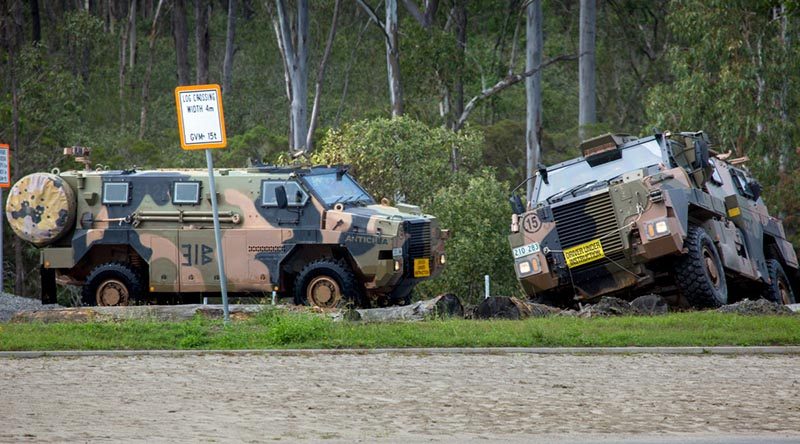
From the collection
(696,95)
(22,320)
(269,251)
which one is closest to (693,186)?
(269,251)

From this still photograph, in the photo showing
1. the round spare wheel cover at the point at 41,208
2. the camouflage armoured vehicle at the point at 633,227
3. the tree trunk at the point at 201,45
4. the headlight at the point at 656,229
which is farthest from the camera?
the tree trunk at the point at 201,45

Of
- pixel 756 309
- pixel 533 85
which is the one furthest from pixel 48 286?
pixel 533 85

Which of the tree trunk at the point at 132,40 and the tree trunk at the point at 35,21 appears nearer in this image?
the tree trunk at the point at 35,21

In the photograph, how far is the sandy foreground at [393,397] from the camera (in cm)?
972

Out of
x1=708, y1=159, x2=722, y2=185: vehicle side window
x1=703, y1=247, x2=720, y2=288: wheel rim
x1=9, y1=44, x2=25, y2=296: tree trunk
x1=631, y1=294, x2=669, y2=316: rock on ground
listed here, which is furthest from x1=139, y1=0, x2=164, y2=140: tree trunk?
x1=631, y1=294, x2=669, y2=316: rock on ground

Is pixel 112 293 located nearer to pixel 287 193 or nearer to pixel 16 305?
pixel 16 305

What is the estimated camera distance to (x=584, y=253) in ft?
66.7

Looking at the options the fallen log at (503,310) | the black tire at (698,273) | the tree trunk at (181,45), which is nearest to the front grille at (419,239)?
the fallen log at (503,310)

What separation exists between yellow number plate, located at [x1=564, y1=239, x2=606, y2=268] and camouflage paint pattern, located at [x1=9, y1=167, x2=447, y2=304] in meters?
2.44

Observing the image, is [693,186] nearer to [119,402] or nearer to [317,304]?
[317,304]

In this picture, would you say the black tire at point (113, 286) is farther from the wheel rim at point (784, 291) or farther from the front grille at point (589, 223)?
the wheel rim at point (784, 291)

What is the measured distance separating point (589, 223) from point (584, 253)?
16.5 inches

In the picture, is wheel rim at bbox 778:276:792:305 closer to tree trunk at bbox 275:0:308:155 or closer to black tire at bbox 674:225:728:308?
black tire at bbox 674:225:728:308

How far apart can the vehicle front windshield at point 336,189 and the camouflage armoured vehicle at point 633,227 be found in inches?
100
